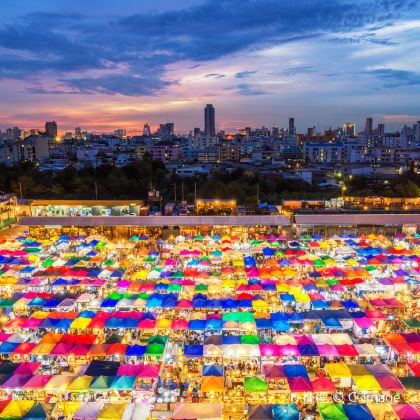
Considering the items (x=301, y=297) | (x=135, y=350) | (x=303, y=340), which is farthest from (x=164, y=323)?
(x=301, y=297)

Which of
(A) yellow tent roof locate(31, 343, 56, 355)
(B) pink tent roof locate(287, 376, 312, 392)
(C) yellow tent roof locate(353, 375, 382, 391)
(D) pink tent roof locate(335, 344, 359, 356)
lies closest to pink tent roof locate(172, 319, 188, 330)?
(A) yellow tent roof locate(31, 343, 56, 355)

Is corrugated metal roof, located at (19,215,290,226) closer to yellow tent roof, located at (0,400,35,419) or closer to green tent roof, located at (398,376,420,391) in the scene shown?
green tent roof, located at (398,376,420,391)

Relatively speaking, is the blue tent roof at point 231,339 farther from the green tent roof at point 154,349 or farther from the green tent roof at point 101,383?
the green tent roof at point 101,383

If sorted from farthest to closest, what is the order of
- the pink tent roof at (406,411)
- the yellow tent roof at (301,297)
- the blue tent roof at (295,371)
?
the yellow tent roof at (301,297) < the blue tent roof at (295,371) < the pink tent roof at (406,411)

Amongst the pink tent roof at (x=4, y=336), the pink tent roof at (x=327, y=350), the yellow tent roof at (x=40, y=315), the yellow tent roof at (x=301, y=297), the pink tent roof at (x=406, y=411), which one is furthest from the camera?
the yellow tent roof at (x=301, y=297)

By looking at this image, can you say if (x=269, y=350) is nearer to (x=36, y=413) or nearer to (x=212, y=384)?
(x=212, y=384)

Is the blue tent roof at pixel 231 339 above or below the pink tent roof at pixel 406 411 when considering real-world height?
above

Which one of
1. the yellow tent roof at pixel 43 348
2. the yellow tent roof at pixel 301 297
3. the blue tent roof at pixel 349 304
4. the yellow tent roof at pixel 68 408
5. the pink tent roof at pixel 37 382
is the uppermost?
the yellow tent roof at pixel 301 297

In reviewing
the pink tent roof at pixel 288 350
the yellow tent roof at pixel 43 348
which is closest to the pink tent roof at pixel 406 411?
the pink tent roof at pixel 288 350
